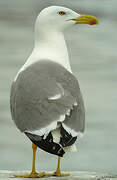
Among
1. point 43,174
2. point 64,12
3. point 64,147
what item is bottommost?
point 43,174

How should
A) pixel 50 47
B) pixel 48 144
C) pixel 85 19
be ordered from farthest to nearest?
pixel 85 19 → pixel 50 47 → pixel 48 144

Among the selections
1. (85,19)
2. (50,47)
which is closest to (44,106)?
(50,47)

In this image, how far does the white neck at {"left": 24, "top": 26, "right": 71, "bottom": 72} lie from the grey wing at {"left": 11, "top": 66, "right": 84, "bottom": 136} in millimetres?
275

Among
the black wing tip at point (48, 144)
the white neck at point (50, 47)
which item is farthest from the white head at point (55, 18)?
the black wing tip at point (48, 144)

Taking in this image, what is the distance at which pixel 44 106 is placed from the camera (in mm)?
3740

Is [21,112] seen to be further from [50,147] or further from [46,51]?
[46,51]

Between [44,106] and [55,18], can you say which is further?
[55,18]

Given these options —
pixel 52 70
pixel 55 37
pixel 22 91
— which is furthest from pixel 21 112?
pixel 55 37

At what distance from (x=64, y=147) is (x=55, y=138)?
93mm

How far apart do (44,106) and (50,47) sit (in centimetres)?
70

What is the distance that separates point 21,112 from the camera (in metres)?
3.83

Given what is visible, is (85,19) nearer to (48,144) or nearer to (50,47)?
(50,47)

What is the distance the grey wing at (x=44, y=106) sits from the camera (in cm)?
368

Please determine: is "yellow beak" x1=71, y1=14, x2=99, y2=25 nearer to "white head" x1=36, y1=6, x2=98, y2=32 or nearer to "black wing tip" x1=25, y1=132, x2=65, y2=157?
"white head" x1=36, y1=6, x2=98, y2=32
